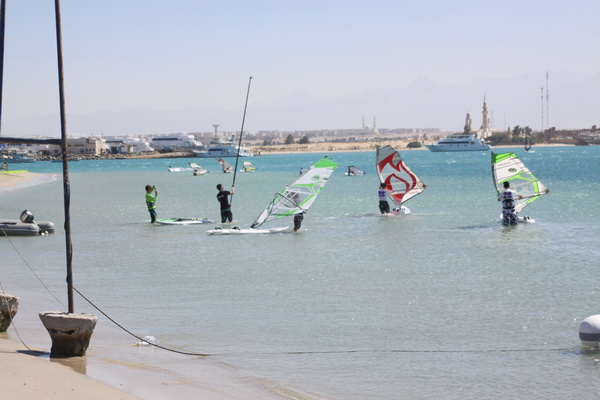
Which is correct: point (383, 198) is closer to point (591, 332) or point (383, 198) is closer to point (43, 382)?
point (591, 332)

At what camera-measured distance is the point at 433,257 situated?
1831 centimetres

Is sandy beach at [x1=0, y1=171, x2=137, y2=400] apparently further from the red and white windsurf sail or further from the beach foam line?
the beach foam line

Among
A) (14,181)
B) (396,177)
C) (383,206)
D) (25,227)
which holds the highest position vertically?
(396,177)

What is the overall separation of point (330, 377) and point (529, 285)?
21.6ft

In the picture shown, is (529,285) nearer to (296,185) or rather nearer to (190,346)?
(190,346)

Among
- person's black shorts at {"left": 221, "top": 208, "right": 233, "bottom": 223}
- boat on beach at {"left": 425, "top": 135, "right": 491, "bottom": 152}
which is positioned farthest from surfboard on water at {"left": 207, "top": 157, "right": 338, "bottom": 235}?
boat on beach at {"left": 425, "top": 135, "right": 491, "bottom": 152}

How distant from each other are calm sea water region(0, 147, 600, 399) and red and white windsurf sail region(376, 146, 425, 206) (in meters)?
2.57

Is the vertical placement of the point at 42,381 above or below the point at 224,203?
below

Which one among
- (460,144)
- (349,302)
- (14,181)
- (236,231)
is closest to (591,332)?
(349,302)

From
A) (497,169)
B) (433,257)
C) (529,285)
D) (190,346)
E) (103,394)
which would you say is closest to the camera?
(103,394)

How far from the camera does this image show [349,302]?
1311 cm

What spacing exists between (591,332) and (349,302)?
426 cm

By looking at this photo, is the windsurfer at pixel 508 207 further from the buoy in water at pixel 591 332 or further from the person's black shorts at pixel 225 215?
the buoy in water at pixel 591 332

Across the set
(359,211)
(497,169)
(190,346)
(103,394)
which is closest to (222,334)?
(190,346)
